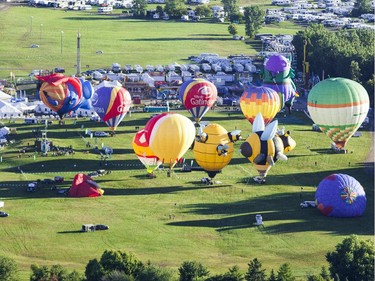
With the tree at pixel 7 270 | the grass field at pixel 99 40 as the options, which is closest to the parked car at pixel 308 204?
the tree at pixel 7 270

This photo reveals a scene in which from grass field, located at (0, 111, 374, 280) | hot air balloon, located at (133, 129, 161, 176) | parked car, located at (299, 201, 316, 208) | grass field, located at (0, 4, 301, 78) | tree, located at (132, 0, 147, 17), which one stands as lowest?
grass field, located at (0, 4, 301, 78)

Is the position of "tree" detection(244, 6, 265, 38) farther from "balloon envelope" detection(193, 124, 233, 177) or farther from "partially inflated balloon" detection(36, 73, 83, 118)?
"balloon envelope" detection(193, 124, 233, 177)

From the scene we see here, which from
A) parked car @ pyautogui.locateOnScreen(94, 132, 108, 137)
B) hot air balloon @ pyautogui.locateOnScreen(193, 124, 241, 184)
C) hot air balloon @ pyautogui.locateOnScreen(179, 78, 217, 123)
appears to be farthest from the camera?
hot air balloon @ pyautogui.locateOnScreen(179, 78, 217, 123)

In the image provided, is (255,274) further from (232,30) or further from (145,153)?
(232,30)

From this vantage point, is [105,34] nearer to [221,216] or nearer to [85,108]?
[85,108]

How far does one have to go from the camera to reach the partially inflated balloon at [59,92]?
8131cm

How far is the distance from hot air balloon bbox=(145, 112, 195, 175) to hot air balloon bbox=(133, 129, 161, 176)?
51cm

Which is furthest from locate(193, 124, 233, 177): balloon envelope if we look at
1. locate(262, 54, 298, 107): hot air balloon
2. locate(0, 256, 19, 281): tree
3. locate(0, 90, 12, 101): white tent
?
locate(0, 90, 12, 101): white tent

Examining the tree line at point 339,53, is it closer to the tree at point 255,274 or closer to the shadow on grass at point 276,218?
the shadow on grass at point 276,218

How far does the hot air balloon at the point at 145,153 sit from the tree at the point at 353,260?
18.7 m

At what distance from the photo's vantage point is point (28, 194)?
62.5 m

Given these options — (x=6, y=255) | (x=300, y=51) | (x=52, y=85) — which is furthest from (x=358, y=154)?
(x=300, y=51)

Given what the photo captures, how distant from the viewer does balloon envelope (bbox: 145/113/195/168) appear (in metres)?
63.9

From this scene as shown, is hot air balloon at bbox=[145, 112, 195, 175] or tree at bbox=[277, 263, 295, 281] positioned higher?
hot air balloon at bbox=[145, 112, 195, 175]
